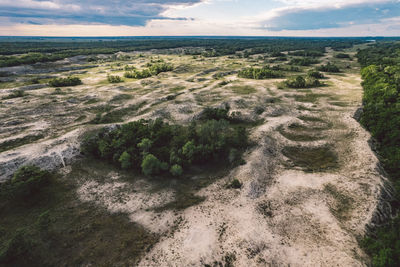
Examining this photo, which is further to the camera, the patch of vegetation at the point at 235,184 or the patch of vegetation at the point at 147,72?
the patch of vegetation at the point at 147,72

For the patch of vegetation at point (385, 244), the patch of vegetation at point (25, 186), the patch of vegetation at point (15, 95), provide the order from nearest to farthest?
1. the patch of vegetation at point (385, 244)
2. the patch of vegetation at point (25, 186)
3. the patch of vegetation at point (15, 95)

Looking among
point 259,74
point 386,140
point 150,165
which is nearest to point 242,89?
point 259,74

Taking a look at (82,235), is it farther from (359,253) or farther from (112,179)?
(359,253)

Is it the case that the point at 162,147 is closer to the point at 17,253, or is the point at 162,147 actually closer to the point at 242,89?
the point at 17,253

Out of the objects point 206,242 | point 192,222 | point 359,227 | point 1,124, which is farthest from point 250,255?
point 1,124

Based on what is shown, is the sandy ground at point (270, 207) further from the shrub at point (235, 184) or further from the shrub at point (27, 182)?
the shrub at point (27, 182)

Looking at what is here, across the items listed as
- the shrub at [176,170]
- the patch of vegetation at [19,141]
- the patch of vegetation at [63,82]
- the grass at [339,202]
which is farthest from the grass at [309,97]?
the patch of vegetation at [63,82]
